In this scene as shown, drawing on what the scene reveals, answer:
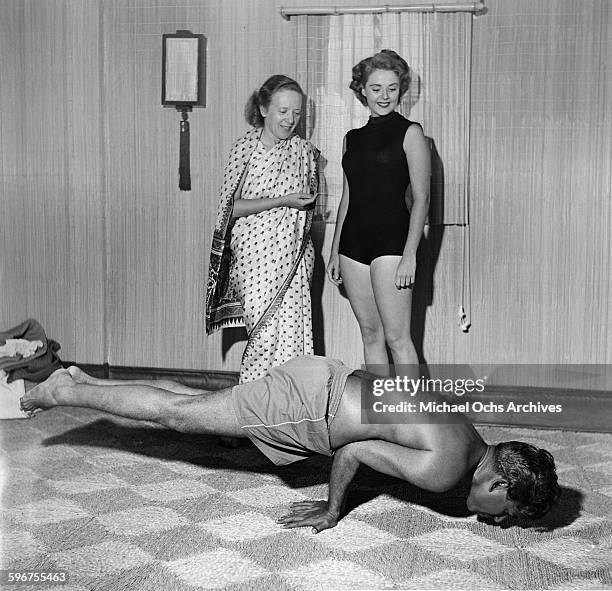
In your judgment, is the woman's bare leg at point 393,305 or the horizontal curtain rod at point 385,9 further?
the horizontal curtain rod at point 385,9

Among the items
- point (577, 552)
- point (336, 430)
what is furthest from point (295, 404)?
point (577, 552)

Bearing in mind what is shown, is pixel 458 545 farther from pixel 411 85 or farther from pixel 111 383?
pixel 411 85

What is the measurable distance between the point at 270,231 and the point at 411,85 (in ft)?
3.24

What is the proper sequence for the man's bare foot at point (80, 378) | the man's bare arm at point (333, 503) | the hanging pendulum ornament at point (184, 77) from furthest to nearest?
1. the hanging pendulum ornament at point (184, 77)
2. the man's bare foot at point (80, 378)
3. the man's bare arm at point (333, 503)

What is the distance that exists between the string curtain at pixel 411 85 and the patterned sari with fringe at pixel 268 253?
462 millimetres

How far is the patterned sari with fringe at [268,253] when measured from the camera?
3.54 m

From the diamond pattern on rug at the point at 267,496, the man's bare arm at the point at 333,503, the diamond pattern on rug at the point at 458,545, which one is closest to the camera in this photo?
the diamond pattern on rug at the point at 458,545

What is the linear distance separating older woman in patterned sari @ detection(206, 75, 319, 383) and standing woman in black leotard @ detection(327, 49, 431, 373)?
0.20 metres

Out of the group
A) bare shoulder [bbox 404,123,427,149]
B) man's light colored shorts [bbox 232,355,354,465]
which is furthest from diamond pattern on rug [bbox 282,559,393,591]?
bare shoulder [bbox 404,123,427,149]

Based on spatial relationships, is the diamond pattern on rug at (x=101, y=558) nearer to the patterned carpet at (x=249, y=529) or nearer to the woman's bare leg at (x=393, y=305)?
the patterned carpet at (x=249, y=529)

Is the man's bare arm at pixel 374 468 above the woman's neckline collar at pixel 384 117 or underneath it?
underneath

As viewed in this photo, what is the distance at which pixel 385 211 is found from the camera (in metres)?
3.45

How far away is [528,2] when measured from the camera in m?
4.01

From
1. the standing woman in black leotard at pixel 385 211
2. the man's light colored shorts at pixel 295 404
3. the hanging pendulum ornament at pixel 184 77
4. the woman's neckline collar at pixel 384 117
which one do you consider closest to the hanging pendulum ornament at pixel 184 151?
the hanging pendulum ornament at pixel 184 77
